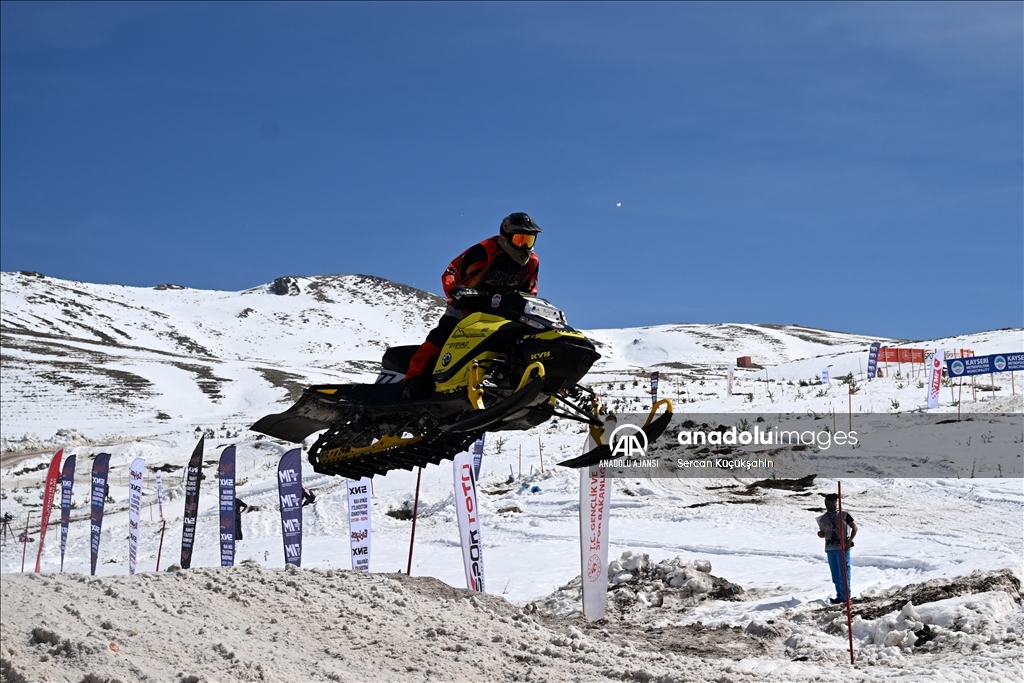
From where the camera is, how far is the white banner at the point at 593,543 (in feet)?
38.3

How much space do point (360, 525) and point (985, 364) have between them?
17.6m

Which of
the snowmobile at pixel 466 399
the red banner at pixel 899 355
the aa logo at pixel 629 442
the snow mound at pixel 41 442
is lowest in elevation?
the snow mound at pixel 41 442

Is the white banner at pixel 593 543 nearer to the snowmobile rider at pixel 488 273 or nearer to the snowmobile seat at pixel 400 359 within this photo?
the snowmobile seat at pixel 400 359

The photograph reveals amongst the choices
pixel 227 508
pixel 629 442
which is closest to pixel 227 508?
pixel 227 508

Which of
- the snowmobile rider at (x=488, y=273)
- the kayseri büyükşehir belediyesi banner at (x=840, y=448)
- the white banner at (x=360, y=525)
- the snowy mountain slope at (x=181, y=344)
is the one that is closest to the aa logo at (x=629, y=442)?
the snowmobile rider at (x=488, y=273)

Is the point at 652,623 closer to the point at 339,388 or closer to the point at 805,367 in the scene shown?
the point at 339,388

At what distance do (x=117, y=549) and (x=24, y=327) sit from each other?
75012 millimetres

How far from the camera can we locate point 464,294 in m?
7.20

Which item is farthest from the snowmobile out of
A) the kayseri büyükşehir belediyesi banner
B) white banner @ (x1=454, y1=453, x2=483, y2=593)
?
the kayseri büyükşehir belediyesi banner

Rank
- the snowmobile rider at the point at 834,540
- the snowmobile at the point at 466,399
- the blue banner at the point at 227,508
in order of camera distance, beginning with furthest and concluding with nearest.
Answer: the blue banner at the point at 227,508
the snowmobile rider at the point at 834,540
the snowmobile at the point at 466,399

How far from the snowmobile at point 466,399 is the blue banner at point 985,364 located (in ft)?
61.3

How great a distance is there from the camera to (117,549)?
68.5 feet

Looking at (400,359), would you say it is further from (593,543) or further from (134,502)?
(134,502)

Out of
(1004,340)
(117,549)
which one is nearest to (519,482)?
(117,549)
